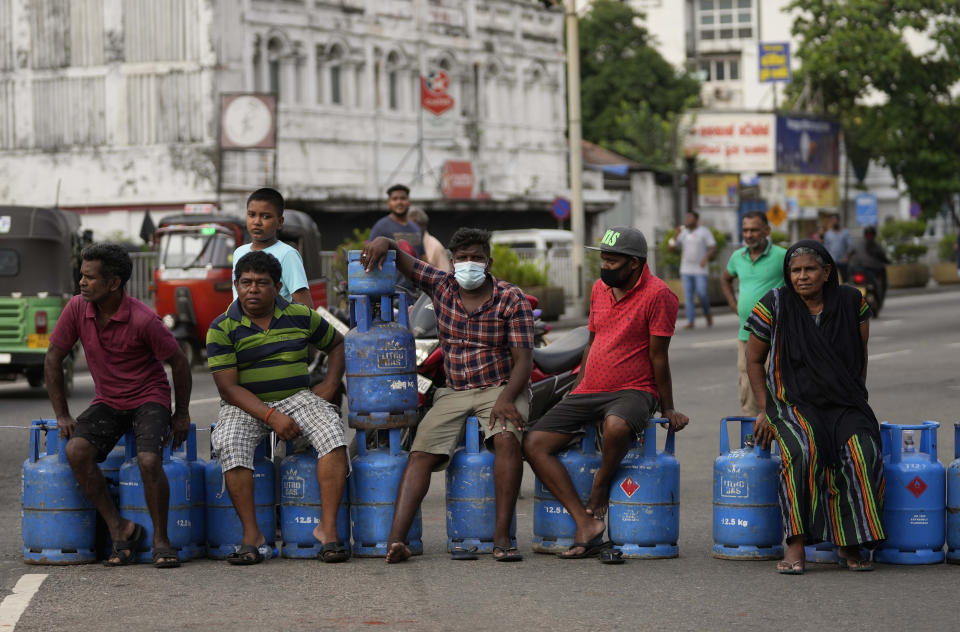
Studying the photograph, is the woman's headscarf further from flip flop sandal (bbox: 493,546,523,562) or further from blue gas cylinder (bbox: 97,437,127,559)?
blue gas cylinder (bbox: 97,437,127,559)

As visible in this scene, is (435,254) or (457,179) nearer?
(435,254)

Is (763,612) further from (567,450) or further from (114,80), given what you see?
(114,80)

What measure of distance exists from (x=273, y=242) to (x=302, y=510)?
162cm

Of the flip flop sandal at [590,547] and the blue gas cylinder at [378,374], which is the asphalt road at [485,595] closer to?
the flip flop sandal at [590,547]

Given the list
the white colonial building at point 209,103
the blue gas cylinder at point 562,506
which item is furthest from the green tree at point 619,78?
the blue gas cylinder at point 562,506

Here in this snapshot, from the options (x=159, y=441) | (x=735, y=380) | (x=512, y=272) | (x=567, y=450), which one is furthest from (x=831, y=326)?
(x=512, y=272)

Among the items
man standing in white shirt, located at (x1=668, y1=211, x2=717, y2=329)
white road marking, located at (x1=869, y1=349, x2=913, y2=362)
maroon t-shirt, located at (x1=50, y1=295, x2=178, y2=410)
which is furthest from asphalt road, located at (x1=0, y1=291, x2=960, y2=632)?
man standing in white shirt, located at (x1=668, y1=211, x2=717, y2=329)

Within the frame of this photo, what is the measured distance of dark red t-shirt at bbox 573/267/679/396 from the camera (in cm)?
845

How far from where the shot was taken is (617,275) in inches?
333

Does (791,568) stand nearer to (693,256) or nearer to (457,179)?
(693,256)

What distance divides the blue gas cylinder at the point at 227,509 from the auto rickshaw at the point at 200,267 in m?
13.5

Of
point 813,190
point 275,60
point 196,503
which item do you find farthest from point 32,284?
point 813,190

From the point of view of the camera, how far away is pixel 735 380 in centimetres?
1873

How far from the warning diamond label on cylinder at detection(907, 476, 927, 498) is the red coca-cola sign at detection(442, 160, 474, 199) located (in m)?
A: 41.4
